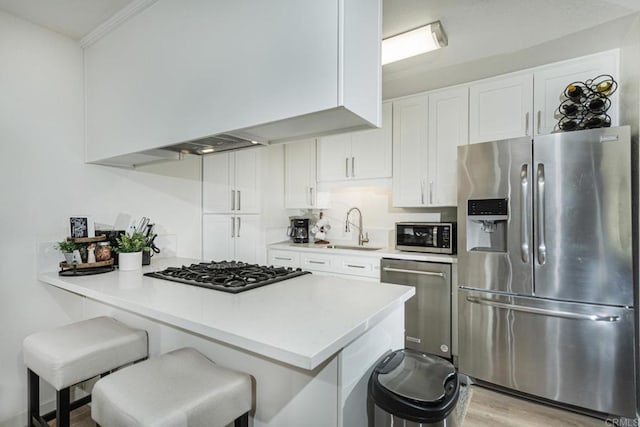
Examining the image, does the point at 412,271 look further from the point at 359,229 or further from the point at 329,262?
the point at 359,229

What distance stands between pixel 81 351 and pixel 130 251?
2.25 ft

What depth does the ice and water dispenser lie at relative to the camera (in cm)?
219

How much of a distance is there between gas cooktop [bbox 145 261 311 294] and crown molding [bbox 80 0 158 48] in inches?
54.7

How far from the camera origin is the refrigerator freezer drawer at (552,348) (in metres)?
1.86

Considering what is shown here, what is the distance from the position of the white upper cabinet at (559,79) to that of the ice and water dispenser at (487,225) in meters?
0.75

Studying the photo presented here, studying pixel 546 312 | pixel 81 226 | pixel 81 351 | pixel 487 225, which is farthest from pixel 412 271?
pixel 81 226

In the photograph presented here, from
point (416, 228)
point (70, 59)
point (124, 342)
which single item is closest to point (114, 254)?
point (124, 342)

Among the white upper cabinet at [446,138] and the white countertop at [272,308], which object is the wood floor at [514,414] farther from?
the white upper cabinet at [446,138]

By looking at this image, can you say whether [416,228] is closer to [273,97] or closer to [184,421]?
[273,97]

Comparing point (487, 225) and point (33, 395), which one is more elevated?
point (487, 225)

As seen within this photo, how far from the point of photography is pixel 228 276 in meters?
1.55

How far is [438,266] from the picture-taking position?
253cm

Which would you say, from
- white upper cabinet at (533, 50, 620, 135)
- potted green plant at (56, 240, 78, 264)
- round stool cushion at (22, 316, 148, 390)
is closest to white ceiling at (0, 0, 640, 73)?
white upper cabinet at (533, 50, 620, 135)

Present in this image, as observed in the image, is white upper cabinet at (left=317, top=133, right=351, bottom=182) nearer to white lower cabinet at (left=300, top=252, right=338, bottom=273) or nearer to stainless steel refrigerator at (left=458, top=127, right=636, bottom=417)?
white lower cabinet at (left=300, top=252, right=338, bottom=273)
